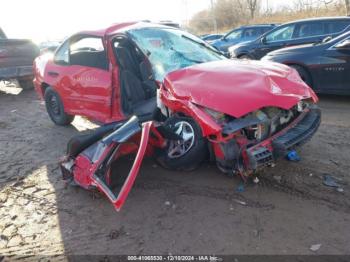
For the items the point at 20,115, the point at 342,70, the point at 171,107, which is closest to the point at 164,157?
the point at 171,107

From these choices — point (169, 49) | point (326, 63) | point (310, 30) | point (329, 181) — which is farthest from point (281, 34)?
point (329, 181)

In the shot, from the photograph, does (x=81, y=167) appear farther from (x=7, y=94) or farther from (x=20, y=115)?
(x=7, y=94)

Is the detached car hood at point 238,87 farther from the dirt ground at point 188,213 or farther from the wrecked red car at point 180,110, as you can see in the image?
the dirt ground at point 188,213

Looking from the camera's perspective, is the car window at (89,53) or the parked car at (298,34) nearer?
the car window at (89,53)

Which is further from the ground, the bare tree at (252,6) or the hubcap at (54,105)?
the hubcap at (54,105)

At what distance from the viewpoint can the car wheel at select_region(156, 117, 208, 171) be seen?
11.8ft

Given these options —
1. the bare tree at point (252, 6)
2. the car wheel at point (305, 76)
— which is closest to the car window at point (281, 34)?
the car wheel at point (305, 76)

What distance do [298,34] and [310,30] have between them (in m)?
0.30

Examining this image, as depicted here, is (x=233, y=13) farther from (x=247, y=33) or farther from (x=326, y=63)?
(x=326, y=63)

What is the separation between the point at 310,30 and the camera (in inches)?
358

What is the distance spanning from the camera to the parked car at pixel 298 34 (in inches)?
347

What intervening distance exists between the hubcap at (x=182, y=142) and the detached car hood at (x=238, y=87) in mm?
322

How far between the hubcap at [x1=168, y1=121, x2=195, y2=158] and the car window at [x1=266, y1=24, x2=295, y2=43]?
22.2ft

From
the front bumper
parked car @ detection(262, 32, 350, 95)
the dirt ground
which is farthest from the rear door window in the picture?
the front bumper
